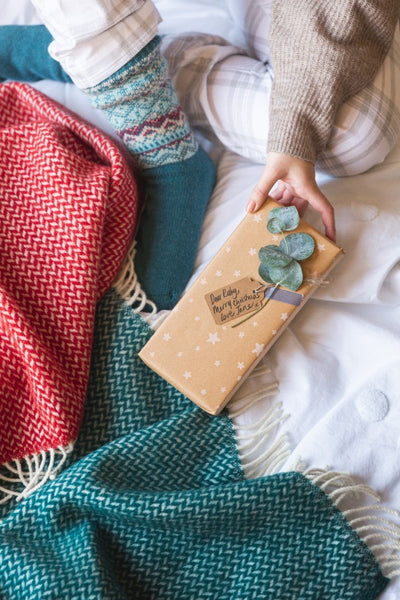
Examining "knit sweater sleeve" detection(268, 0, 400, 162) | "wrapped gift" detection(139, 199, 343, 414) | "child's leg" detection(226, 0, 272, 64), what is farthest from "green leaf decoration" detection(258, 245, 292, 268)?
"child's leg" detection(226, 0, 272, 64)

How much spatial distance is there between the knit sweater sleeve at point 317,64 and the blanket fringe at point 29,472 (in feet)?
1.60

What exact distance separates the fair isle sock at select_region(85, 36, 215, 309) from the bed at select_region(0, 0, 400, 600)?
37 mm

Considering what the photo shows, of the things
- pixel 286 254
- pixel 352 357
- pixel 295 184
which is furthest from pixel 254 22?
pixel 352 357

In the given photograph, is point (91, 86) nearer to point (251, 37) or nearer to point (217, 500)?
point (251, 37)

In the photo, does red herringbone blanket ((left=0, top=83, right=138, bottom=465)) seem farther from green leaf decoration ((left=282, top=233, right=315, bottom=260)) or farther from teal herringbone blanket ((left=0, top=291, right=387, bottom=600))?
green leaf decoration ((left=282, top=233, right=315, bottom=260))

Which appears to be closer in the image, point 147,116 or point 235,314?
point 235,314

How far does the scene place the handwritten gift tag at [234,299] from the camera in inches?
28.6

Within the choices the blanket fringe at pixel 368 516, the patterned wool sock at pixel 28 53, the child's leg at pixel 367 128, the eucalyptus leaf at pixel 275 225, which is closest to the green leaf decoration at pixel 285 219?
the eucalyptus leaf at pixel 275 225

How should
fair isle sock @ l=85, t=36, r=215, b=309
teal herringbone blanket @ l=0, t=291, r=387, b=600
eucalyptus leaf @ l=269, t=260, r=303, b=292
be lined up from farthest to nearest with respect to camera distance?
fair isle sock @ l=85, t=36, r=215, b=309 → eucalyptus leaf @ l=269, t=260, r=303, b=292 → teal herringbone blanket @ l=0, t=291, r=387, b=600

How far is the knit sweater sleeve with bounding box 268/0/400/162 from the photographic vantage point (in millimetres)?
768

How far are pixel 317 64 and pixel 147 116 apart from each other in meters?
0.25

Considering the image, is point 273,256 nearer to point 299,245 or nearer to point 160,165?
point 299,245

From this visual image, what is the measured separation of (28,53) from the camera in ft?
3.22

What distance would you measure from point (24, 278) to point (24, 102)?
1.07ft
